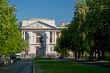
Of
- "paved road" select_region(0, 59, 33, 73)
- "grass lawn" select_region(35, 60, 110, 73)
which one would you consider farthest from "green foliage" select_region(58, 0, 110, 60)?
"paved road" select_region(0, 59, 33, 73)

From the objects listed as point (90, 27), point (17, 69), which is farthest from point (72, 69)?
point (90, 27)

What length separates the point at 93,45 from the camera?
10056 cm

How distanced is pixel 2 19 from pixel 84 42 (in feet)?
180

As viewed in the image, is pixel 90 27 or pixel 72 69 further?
pixel 90 27

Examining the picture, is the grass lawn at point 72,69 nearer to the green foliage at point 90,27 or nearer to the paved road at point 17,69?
the paved road at point 17,69

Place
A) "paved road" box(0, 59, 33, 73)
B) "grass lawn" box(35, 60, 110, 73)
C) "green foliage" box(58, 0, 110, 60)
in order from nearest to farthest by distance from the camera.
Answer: "grass lawn" box(35, 60, 110, 73) → "paved road" box(0, 59, 33, 73) → "green foliage" box(58, 0, 110, 60)

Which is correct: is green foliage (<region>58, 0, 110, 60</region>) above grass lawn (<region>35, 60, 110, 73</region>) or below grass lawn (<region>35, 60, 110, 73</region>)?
above

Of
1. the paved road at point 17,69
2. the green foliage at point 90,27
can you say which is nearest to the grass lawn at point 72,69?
the paved road at point 17,69

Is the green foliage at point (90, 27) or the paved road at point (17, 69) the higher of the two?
the green foliage at point (90, 27)

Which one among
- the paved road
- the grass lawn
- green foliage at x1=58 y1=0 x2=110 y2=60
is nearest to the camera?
the grass lawn

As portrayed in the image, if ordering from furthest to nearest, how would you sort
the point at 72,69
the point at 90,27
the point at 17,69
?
1. the point at 90,27
2. the point at 17,69
3. the point at 72,69

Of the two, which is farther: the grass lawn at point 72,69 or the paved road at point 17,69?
the paved road at point 17,69

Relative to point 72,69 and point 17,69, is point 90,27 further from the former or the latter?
point 72,69

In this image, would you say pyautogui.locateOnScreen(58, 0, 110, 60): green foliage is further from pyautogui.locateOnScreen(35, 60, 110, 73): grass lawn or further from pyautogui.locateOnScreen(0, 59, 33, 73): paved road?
pyautogui.locateOnScreen(0, 59, 33, 73): paved road
